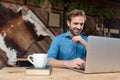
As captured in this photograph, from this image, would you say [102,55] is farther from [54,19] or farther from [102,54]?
[54,19]

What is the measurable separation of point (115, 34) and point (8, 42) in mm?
2465

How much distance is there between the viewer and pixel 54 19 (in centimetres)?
367

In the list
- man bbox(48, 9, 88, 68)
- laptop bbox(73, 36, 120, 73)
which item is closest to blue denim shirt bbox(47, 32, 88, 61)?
man bbox(48, 9, 88, 68)

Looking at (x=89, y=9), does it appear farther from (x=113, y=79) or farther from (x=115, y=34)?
(x=113, y=79)

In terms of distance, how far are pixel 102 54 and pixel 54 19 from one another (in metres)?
2.51

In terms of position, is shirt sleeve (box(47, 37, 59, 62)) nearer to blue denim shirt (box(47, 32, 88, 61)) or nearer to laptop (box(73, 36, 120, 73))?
blue denim shirt (box(47, 32, 88, 61))

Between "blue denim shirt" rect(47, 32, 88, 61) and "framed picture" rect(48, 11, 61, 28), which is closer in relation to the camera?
"blue denim shirt" rect(47, 32, 88, 61)

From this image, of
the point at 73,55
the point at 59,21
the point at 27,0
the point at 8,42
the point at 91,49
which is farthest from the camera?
the point at 59,21

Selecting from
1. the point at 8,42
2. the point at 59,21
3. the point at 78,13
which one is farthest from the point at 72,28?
the point at 59,21

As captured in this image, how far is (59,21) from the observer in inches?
148

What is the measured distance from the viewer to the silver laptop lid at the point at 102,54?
119cm

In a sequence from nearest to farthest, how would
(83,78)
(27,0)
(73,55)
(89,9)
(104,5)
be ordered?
Result: (83,78) → (73,55) → (27,0) → (89,9) → (104,5)

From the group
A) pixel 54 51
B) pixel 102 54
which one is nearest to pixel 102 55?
pixel 102 54

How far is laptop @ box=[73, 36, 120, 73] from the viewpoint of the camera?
1.19 m
